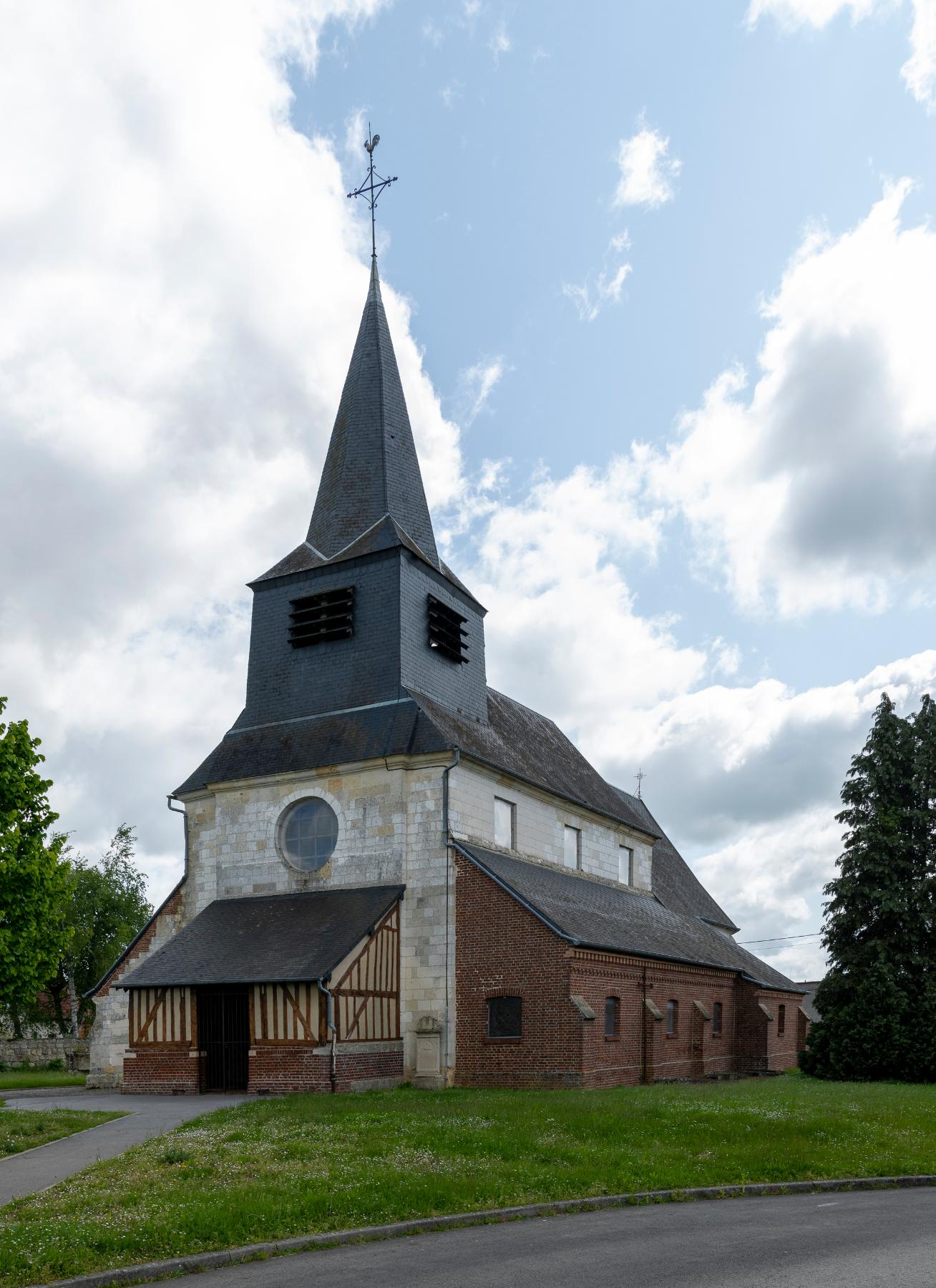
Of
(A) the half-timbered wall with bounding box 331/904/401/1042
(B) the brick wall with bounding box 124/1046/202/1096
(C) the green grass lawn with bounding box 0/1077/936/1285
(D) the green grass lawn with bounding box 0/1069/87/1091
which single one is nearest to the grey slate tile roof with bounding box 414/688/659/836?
(A) the half-timbered wall with bounding box 331/904/401/1042

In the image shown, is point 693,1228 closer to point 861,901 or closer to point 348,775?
point 348,775

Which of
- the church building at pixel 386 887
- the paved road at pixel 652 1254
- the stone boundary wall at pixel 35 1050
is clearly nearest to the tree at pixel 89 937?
the stone boundary wall at pixel 35 1050

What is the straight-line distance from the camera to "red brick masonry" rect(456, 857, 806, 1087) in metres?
20.1

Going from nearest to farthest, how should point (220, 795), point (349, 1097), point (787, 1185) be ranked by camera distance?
point (787, 1185)
point (349, 1097)
point (220, 795)

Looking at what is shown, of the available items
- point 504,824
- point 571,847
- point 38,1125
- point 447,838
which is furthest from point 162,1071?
point 571,847

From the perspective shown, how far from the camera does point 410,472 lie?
2847 cm

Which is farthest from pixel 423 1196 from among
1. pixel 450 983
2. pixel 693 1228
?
pixel 450 983

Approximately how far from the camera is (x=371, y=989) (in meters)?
20.8

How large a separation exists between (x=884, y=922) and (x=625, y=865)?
23.7 feet

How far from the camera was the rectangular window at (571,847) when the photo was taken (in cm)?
2808

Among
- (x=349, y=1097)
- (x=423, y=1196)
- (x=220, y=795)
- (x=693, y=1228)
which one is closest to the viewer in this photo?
(x=693, y=1228)

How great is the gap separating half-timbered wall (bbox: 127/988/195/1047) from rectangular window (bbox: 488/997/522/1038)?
219 inches

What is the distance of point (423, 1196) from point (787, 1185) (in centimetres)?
380

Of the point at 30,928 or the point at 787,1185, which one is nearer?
the point at 787,1185
